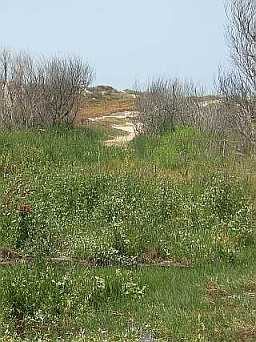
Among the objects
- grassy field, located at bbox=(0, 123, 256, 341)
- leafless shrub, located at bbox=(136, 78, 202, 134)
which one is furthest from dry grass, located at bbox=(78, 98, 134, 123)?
grassy field, located at bbox=(0, 123, 256, 341)

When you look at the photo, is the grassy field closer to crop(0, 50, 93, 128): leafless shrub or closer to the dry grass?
crop(0, 50, 93, 128): leafless shrub

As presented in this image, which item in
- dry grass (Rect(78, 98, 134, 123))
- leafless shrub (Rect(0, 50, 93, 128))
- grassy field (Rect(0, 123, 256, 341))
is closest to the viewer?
grassy field (Rect(0, 123, 256, 341))

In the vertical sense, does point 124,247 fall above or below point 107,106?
below

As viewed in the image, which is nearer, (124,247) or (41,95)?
(124,247)

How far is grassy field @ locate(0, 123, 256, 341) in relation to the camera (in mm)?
6645

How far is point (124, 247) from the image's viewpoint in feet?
32.2

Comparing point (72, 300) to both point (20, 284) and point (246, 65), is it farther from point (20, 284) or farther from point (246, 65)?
point (246, 65)

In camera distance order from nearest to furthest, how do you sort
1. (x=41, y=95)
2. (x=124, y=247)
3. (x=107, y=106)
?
(x=124, y=247)
(x=41, y=95)
(x=107, y=106)

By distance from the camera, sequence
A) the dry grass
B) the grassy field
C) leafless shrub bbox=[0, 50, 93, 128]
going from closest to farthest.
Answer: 1. the grassy field
2. leafless shrub bbox=[0, 50, 93, 128]
3. the dry grass

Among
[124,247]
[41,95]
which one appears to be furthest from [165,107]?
[124,247]

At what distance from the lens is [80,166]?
52.6 feet

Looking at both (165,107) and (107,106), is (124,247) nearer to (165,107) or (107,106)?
(165,107)

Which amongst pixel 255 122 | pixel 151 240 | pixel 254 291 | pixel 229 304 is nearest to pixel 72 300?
pixel 229 304

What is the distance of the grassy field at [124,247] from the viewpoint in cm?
664
